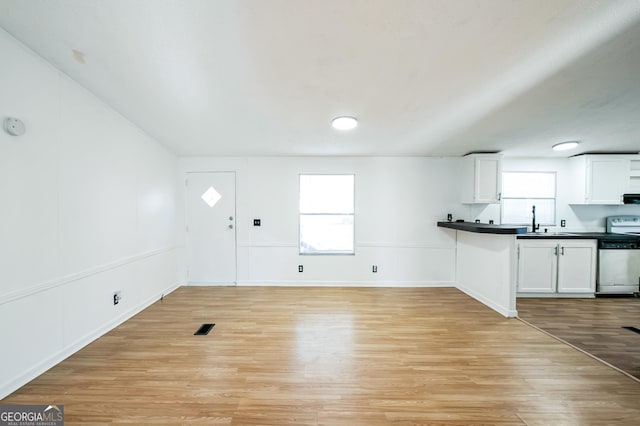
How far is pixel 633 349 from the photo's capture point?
7.45 ft

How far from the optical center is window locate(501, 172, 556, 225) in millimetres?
4152

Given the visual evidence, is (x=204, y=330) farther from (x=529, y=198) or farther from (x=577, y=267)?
(x=529, y=198)

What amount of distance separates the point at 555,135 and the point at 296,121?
3.57 meters

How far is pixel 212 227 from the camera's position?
4184 millimetres

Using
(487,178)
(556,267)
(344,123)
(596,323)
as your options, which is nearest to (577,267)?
(556,267)

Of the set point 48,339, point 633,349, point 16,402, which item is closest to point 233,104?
point 48,339

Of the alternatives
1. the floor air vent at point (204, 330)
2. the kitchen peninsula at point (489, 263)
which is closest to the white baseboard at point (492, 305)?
Result: the kitchen peninsula at point (489, 263)

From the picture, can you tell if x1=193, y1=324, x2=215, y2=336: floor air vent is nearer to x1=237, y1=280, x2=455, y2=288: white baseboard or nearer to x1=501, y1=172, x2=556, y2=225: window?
x1=237, y1=280, x2=455, y2=288: white baseboard

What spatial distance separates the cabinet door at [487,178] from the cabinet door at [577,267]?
1.20 m

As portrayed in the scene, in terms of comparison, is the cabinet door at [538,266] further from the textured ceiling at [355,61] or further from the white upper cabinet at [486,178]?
the textured ceiling at [355,61]

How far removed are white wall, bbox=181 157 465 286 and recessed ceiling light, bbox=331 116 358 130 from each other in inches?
50.4

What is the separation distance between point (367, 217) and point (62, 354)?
3.99 meters

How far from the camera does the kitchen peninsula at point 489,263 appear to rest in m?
2.92

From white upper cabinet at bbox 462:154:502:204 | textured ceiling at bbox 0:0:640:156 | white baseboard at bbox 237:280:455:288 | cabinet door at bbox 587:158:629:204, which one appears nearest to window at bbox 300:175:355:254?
white baseboard at bbox 237:280:455:288
